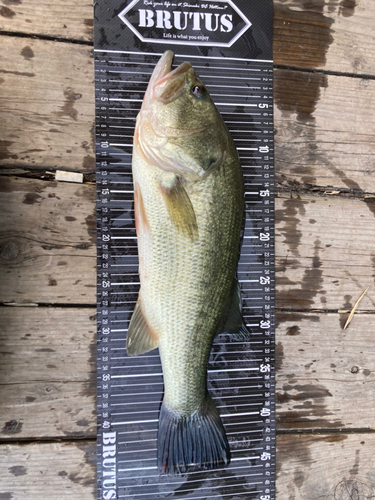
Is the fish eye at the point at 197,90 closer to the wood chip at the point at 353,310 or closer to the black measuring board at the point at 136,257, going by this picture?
the black measuring board at the point at 136,257

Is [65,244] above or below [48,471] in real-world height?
above

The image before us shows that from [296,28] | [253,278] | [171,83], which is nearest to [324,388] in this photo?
[253,278]

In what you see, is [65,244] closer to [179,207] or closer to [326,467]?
[179,207]

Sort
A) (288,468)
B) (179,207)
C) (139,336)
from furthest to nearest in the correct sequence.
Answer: (288,468) < (139,336) < (179,207)

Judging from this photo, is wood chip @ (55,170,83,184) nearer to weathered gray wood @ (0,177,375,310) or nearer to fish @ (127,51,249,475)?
weathered gray wood @ (0,177,375,310)

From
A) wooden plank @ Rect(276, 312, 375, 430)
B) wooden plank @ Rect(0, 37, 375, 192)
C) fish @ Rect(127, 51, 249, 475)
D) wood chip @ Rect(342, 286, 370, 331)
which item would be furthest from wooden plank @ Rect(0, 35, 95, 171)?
wood chip @ Rect(342, 286, 370, 331)

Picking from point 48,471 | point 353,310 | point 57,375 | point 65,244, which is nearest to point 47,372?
point 57,375

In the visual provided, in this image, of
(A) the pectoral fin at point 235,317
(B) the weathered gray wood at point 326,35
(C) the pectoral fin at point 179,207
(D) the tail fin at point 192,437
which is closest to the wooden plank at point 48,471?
(D) the tail fin at point 192,437
